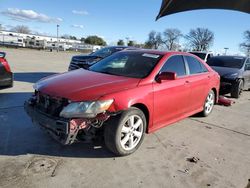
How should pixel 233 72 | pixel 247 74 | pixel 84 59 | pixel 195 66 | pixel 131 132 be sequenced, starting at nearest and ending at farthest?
pixel 131 132 → pixel 195 66 → pixel 233 72 → pixel 247 74 → pixel 84 59

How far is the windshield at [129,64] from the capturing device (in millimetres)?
4852

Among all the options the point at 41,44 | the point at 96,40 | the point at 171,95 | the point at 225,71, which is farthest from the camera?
the point at 96,40

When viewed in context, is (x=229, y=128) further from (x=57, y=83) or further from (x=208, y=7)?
(x=57, y=83)

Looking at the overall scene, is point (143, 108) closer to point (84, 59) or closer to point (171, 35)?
point (84, 59)

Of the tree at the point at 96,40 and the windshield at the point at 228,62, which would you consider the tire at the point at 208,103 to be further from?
the tree at the point at 96,40

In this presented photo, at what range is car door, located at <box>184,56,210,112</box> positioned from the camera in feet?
18.8

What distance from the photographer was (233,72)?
32.3ft

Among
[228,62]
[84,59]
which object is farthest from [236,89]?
[84,59]

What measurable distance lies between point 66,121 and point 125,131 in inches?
36.3

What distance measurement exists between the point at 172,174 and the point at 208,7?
→ 7.27 feet

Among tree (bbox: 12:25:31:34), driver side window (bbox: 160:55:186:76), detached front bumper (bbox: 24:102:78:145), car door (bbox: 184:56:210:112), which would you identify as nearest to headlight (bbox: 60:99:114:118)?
detached front bumper (bbox: 24:102:78:145)

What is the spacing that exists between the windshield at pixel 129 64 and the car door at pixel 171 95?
10.4 inches

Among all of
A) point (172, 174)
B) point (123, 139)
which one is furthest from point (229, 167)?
point (123, 139)

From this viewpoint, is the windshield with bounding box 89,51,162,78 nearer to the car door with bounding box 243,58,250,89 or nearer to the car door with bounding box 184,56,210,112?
the car door with bounding box 184,56,210,112
